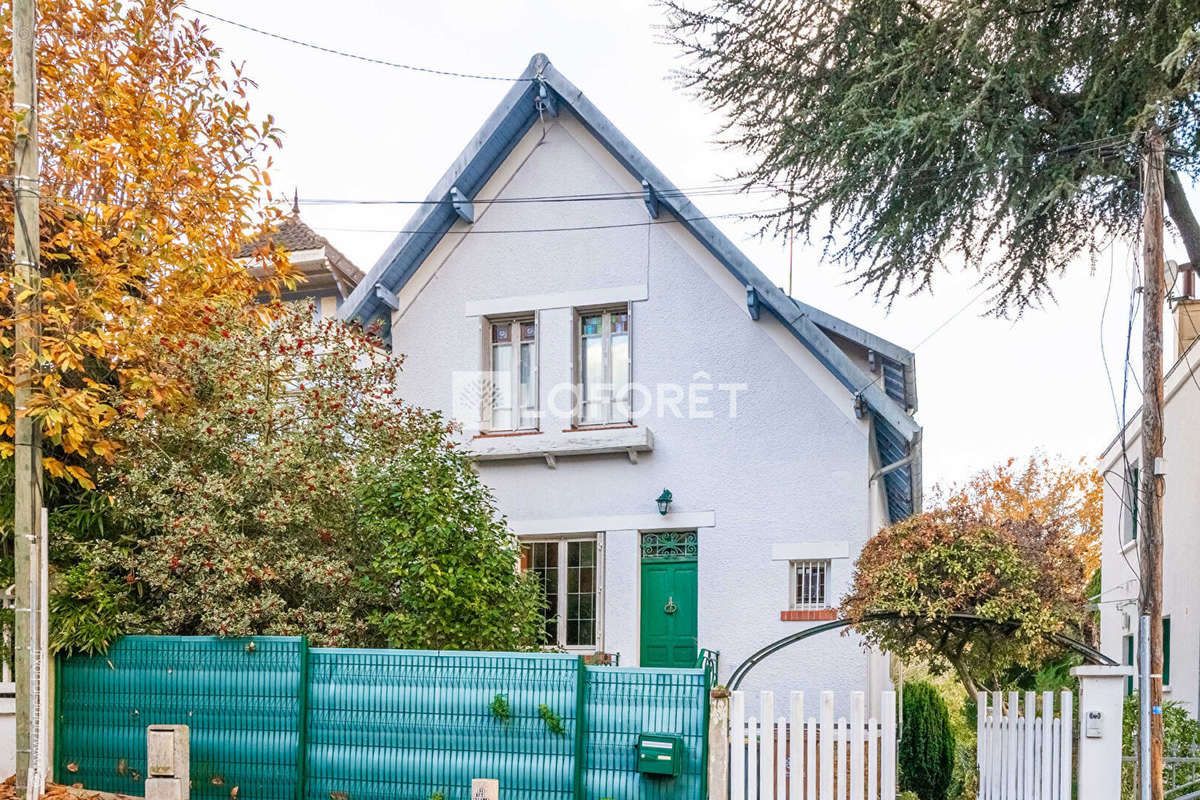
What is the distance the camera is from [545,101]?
1620 cm

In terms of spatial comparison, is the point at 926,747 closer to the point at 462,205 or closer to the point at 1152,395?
the point at 1152,395

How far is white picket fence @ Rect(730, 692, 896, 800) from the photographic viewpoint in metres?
9.84

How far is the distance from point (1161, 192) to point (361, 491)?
7634 millimetres

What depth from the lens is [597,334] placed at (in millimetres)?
16438

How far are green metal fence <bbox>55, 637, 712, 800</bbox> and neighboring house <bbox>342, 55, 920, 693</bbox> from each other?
5238 millimetres

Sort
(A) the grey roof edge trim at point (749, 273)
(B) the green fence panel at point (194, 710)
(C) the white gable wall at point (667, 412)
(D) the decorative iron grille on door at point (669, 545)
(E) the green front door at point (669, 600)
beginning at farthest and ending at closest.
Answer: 1. (D) the decorative iron grille on door at point (669, 545)
2. (E) the green front door at point (669, 600)
3. (C) the white gable wall at point (667, 412)
4. (A) the grey roof edge trim at point (749, 273)
5. (B) the green fence panel at point (194, 710)

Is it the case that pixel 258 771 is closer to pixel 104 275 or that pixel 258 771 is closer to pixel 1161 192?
pixel 104 275

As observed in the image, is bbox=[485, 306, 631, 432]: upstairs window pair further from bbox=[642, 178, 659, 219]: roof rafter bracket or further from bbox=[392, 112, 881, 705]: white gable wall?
bbox=[642, 178, 659, 219]: roof rafter bracket

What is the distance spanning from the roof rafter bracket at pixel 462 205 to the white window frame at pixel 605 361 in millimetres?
1979

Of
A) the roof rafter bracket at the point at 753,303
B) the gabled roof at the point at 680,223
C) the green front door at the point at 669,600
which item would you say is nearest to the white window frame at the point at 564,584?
the green front door at the point at 669,600

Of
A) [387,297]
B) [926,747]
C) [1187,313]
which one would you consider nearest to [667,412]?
[387,297]

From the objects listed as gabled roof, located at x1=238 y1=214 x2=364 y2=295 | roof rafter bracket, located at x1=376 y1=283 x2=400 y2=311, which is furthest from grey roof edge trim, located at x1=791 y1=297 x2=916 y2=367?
gabled roof, located at x1=238 y1=214 x2=364 y2=295

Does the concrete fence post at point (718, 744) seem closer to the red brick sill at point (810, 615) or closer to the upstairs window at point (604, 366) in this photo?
the red brick sill at point (810, 615)

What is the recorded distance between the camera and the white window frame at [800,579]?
1491cm
